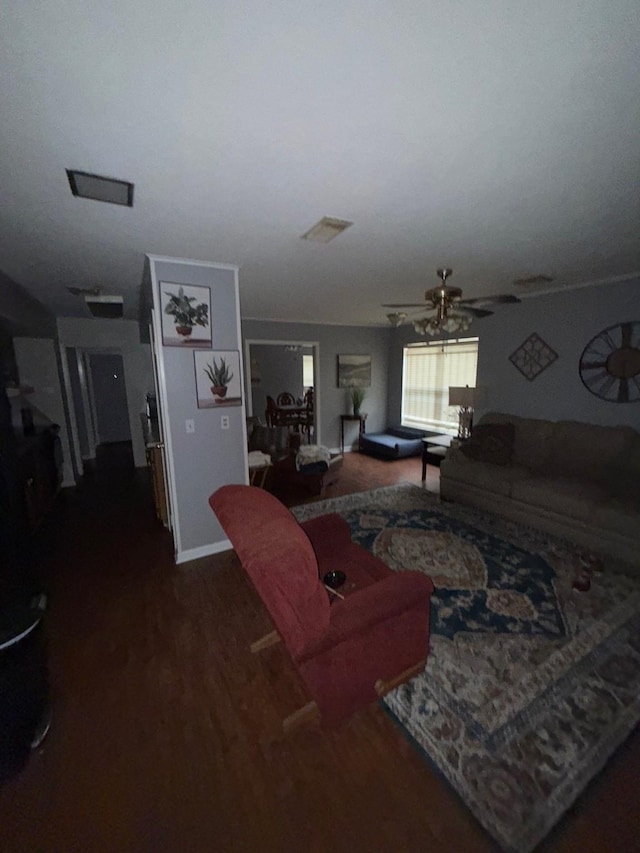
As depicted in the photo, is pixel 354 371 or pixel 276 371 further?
pixel 276 371

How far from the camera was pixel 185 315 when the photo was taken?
2.57 meters

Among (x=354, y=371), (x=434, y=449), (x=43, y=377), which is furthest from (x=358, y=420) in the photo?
(x=43, y=377)

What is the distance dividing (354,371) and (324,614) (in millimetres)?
5514

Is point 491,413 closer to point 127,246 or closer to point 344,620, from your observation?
point 344,620

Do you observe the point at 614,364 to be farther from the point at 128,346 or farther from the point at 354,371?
the point at 128,346

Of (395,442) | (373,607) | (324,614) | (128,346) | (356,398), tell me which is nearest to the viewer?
(324,614)

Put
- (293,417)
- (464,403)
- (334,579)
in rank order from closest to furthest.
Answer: (334,579)
(464,403)
(293,417)

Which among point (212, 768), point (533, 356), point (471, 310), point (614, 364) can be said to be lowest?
point (212, 768)

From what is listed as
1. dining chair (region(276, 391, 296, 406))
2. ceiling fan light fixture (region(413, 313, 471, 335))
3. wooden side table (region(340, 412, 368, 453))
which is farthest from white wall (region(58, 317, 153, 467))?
ceiling fan light fixture (region(413, 313, 471, 335))

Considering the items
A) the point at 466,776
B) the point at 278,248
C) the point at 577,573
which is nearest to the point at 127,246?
the point at 278,248

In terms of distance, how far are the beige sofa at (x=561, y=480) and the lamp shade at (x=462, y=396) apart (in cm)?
35

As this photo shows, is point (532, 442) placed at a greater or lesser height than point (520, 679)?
greater

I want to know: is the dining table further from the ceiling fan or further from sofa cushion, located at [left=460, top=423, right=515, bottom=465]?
the ceiling fan

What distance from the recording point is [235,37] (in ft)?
2.83
